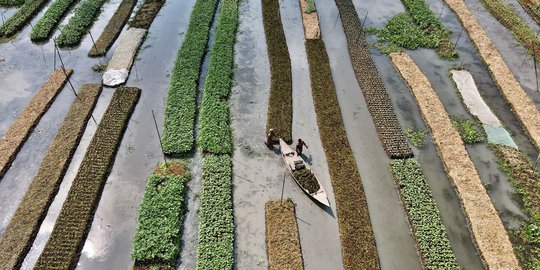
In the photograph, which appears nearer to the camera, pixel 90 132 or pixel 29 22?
pixel 90 132

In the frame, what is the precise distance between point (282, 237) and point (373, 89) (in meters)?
11.8

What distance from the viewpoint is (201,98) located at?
23.5 meters

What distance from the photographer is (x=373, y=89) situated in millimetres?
24203

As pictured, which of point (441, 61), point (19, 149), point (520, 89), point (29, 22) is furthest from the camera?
point (29, 22)

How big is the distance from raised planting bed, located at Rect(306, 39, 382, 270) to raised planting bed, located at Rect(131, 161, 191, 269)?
6.98m

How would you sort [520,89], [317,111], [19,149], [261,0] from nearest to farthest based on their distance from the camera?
[19,149], [317,111], [520,89], [261,0]

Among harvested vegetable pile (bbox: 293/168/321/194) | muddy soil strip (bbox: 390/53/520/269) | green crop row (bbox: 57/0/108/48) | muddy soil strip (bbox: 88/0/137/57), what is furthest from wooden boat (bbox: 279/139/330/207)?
green crop row (bbox: 57/0/108/48)

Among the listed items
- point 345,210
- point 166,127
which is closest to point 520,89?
point 345,210

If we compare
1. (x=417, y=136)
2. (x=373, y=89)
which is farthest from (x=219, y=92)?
(x=417, y=136)

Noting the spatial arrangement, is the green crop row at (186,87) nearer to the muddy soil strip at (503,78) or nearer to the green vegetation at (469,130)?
the green vegetation at (469,130)

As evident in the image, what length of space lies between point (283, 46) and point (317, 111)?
706cm

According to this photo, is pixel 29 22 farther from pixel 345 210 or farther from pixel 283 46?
pixel 345 210

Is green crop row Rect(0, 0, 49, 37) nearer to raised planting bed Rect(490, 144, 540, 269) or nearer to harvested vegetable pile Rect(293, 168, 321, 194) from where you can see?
harvested vegetable pile Rect(293, 168, 321, 194)

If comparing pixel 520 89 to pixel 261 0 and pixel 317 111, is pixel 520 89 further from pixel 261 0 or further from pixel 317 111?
pixel 261 0
